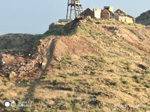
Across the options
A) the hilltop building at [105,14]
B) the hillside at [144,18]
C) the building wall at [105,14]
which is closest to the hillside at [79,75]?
the hilltop building at [105,14]

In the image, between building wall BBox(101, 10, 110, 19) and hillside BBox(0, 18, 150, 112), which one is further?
building wall BBox(101, 10, 110, 19)

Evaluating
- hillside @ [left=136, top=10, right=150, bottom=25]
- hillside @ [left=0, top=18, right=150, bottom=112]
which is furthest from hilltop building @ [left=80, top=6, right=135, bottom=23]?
hillside @ [left=136, top=10, right=150, bottom=25]

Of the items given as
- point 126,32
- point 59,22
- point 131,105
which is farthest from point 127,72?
point 59,22

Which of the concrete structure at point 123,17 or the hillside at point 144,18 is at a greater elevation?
the hillside at point 144,18

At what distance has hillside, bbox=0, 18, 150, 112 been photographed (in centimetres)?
2153

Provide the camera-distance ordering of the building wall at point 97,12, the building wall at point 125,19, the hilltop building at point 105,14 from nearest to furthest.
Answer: the building wall at point 97,12
the hilltop building at point 105,14
the building wall at point 125,19

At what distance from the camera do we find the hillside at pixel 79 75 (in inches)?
848

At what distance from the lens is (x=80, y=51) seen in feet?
98.5

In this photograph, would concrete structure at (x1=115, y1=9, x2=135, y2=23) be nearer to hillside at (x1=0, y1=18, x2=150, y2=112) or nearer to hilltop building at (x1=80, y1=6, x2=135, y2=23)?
hilltop building at (x1=80, y1=6, x2=135, y2=23)

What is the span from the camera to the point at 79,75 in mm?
25609

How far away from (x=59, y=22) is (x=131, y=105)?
2554 cm

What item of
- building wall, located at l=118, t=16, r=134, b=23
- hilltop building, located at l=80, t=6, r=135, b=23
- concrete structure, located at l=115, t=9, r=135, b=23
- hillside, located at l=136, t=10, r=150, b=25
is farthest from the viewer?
hillside, located at l=136, t=10, r=150, b=25

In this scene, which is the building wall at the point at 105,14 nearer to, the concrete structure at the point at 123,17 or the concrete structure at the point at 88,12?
the concrete structure at the point at 123,17

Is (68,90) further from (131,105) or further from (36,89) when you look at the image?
(131,105)
